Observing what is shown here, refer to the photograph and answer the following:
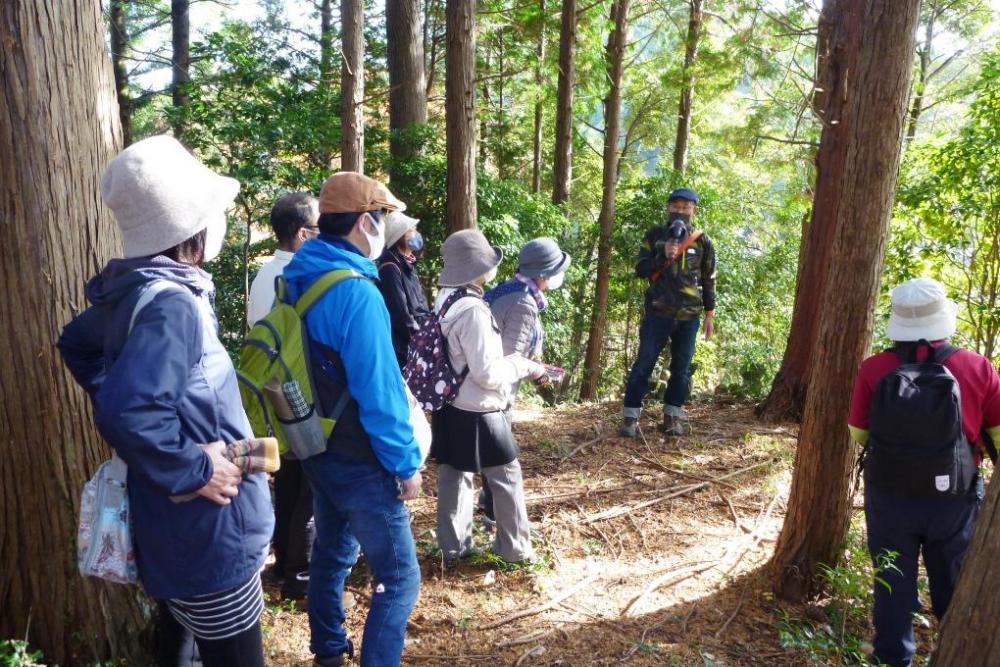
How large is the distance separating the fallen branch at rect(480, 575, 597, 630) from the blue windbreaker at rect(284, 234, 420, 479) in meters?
1.44

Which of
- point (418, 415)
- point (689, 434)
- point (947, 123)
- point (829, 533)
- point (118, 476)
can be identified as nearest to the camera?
point (118, 476)

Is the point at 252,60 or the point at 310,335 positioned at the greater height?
the point at 252,60

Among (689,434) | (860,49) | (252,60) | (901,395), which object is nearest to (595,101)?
(252,60)

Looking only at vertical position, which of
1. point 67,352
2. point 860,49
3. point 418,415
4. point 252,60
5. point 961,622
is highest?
point 252,60

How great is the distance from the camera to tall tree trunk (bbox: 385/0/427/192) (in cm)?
1087

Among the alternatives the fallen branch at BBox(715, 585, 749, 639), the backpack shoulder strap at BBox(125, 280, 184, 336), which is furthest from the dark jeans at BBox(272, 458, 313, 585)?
the fallen branch at BBox(715, 585, 749, 639)

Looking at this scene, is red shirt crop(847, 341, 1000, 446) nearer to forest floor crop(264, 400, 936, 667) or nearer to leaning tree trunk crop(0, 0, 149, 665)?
forest floor crop(264, 400, 936, 667)

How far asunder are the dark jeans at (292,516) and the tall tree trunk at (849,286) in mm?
2567

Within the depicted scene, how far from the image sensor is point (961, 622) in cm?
206

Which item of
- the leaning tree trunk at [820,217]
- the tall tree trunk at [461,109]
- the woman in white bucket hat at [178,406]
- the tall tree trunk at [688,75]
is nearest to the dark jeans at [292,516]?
the woman in white bucket hat at [178,406]

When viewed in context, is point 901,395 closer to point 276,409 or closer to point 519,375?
point 519,375

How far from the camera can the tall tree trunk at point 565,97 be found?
11.6 meters

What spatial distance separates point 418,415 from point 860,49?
2725 millimetres

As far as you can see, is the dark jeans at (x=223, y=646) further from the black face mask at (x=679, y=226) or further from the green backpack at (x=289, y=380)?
the black face mask at (x=679, y=226)
